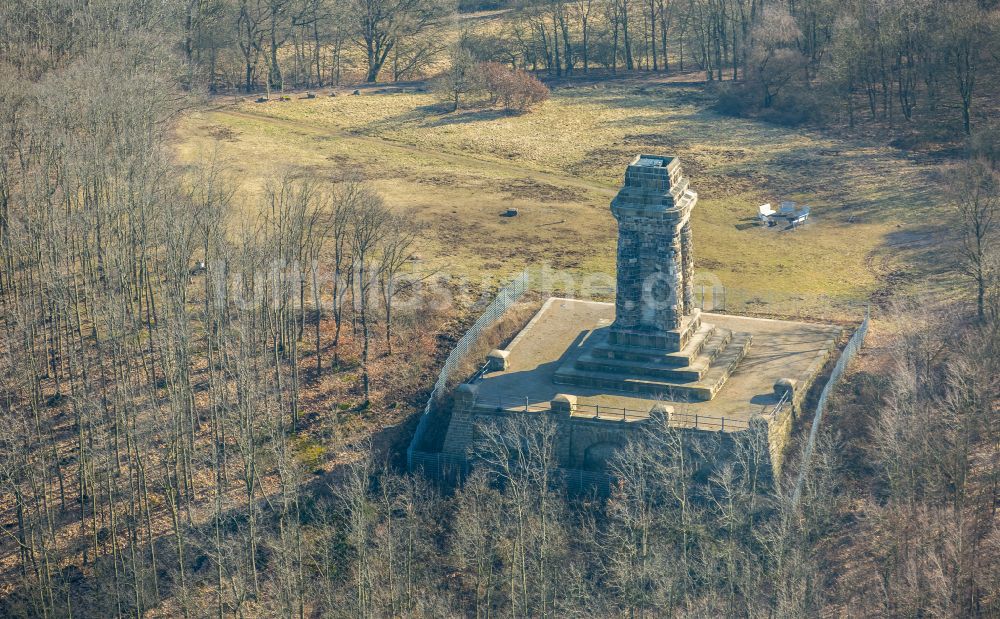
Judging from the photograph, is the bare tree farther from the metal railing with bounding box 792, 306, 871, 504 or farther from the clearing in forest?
the metal railing with bounding box 792, 306, 871, 504

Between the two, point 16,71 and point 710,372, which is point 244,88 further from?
point 710,372

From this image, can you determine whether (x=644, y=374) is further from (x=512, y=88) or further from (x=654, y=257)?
(x=512, y=88)

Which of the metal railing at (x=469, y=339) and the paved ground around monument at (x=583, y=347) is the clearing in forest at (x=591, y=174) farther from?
the paved ground around monument at (x=583, y=347)

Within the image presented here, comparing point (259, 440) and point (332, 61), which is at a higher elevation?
point (332, 61)

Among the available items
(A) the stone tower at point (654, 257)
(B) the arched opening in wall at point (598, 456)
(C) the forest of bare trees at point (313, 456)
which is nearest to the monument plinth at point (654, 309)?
(A) the stone tower at point (654, 257)

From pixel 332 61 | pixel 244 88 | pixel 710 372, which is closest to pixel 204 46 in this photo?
pixel 244 88

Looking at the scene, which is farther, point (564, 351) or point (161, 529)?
point (564, 351)
